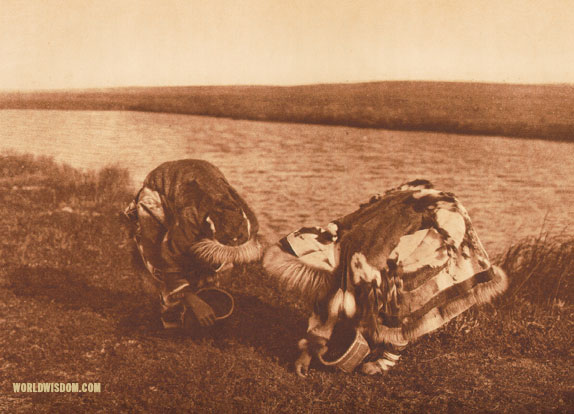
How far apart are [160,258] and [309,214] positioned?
4.07 feet

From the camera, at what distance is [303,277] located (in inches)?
131

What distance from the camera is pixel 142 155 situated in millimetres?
4555

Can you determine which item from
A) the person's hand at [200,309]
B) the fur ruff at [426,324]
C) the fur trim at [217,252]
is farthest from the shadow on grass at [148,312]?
the fur ruff at [426,324]

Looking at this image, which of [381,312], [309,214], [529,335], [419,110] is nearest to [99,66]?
[309,214]

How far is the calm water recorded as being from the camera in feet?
13.4

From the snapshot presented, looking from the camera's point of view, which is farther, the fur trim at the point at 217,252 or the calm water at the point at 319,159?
the calm water at the point at 319,159

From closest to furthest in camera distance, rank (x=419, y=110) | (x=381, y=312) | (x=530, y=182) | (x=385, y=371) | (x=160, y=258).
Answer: (x=381, y=312), (x=385, y=371), (x=160, y=258), (x=530, y=182), (x=419, y=110)

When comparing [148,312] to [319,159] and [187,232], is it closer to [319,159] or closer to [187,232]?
[187,232]

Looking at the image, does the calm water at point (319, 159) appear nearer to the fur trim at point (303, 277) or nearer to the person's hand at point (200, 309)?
the person's hand at point (200, 309)

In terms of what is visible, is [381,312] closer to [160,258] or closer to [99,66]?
[160,258]

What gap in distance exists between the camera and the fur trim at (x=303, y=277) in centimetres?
331

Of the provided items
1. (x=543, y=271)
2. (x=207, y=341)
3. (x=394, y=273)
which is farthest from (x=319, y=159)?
(x=543, y=271)

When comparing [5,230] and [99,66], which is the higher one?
[99,66]

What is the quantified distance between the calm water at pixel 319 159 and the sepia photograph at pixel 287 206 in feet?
0.05
